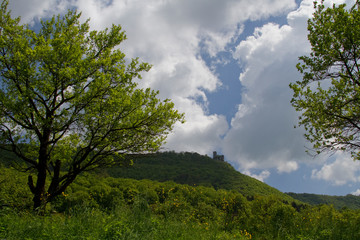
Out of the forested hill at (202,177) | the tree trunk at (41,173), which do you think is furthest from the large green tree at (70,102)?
the forested hill at (202,177)

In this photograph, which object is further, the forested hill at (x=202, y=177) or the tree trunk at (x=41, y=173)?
the forested hill at (x=202, y=177)

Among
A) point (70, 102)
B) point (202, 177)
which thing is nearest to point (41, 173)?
point (70, 102)

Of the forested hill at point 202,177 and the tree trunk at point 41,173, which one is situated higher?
the forested hill at point 202,177

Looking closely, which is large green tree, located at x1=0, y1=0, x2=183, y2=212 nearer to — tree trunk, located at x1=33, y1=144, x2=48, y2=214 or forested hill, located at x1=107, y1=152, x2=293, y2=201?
tree trunk, located at x1=33, y1=144, x2=48, y2=214

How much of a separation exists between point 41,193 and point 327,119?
1410 cm

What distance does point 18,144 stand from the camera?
33.1ft

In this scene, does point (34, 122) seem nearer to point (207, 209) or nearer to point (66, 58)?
point (66, 58)

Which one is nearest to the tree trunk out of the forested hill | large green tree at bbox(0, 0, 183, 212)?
large green tree at bbox(0, 0, 183, 212)

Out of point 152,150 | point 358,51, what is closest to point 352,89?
point 358,51

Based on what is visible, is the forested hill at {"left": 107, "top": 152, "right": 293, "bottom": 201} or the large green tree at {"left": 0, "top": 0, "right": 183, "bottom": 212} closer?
the large green tree at {"left": 0, "top": 0, "right": 183, "bottom": 212}

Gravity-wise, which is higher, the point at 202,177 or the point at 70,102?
the point at 202,177

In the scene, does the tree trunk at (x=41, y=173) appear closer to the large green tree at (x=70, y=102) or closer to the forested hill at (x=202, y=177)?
the large green tree at (x=70, y=102)

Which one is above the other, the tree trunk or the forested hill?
the forested hill

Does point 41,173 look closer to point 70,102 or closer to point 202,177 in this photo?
point 70,102
